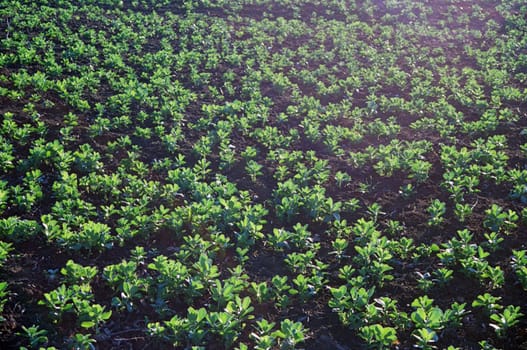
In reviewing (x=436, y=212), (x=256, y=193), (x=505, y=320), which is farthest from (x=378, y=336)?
(x=256, y=193)

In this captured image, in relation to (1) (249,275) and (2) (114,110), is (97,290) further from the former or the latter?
(2) (114,110)

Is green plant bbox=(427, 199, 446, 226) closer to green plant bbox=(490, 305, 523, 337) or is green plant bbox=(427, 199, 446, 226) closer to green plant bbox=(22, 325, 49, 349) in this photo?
green plant bbox=(490, 305, 523, 337)

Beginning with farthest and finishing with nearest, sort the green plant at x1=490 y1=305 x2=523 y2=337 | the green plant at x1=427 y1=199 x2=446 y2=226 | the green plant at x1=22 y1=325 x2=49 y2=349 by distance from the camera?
1. the green plant at x1=427 y1=199 x2=446 y2=226
2. the green plant at x1=490 y1=305 x2=523 y2=337
3. the green plant at x1=22 y1=325 x2=49 y2=349

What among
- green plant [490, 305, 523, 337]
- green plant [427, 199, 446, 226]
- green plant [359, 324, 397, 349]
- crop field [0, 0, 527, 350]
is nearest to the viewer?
green plant [359, 324, 397, 349]

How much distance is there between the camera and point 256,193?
6914 mm

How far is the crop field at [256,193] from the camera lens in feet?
15.3

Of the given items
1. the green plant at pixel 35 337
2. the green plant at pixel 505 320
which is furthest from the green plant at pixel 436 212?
the green plant at pixel 35 337

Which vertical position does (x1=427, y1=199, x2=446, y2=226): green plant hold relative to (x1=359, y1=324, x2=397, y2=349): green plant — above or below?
above

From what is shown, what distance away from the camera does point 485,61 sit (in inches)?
463

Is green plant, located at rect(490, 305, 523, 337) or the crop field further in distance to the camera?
the crop field

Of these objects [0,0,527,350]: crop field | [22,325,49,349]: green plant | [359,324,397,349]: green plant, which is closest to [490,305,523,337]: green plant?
[0,0,527,350]: crop field

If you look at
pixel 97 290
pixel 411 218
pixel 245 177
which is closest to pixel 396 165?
pixel 411 218

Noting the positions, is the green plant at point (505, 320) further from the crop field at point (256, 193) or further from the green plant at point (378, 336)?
the green plant at point (378, 336)

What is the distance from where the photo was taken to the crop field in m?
4.65
